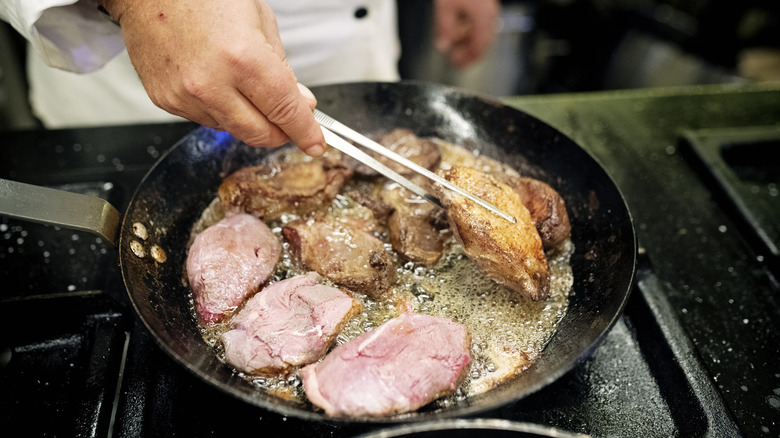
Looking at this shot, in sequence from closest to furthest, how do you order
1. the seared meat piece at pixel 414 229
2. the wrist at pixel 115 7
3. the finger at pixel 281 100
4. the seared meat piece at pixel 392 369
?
the seared meat piece at pixel 392 369, the finger at pixel 281 100, the wrist at pixel 115 7, the seared meat piece at pixel 414 229

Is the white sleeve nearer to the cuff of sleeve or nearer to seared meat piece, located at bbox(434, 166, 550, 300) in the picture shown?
the cuff of sleeve

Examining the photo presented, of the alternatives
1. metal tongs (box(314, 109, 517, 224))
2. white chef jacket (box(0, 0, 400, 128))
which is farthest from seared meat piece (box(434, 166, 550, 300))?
white chef jacket (box(0, 0, 400, 128))

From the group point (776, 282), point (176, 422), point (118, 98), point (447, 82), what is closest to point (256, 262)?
point (176, 422)

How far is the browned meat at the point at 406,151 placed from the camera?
Result: 2131mm

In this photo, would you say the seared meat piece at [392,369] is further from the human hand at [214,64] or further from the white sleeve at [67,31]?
the white sleeve at [67,31]

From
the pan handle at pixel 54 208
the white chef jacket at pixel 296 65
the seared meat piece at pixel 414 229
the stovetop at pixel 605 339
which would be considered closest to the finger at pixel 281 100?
the seared meat piece at pixel 414 229

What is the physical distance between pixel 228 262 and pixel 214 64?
0.66m

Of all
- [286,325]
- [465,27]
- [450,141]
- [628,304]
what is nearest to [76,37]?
[286,325]

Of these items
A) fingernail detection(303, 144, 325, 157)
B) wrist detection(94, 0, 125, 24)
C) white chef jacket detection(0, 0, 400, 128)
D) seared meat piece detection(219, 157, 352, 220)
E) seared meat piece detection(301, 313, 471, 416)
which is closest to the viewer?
seared meat piece detection(301, 313, 471, 416)

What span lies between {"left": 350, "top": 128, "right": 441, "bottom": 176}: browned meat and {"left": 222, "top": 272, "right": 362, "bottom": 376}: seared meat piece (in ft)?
2.18

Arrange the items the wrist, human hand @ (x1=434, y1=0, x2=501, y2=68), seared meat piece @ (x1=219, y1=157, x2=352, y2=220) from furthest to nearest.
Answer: human hand @ (x1=434, y1=0, x2=501, y2=68)
seared meat piece @ (x1=219, y1=157, x2=352, y2=220)
the wrist

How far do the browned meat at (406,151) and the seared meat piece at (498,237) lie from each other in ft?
1.06

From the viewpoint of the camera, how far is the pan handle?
140cm

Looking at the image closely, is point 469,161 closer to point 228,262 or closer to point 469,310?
point 469,310
